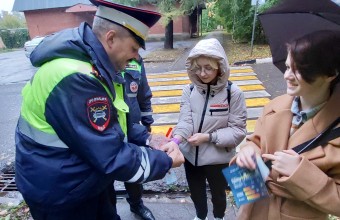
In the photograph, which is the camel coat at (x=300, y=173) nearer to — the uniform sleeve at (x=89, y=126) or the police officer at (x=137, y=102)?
the uniform sleeve at (x=89, y=126)

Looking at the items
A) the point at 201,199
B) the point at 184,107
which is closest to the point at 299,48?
the point at 184,107

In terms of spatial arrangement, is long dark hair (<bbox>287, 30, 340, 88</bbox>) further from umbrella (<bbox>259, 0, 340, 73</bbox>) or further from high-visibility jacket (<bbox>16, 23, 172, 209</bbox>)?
high-visibility jacket (<bbox>16, 23, 172, 209</bbox>)

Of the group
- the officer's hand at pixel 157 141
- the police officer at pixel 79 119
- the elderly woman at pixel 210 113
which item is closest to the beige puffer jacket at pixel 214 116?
the elderly woman at pixel 210 113

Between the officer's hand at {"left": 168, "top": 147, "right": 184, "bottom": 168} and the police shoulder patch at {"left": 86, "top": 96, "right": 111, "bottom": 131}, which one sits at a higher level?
the police shoulder patch at {"left": 86, "top": 96, "right": 111, "bottom": 131}

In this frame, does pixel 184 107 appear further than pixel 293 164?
Yes

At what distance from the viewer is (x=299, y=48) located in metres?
1.31

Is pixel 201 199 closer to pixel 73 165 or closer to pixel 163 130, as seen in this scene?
pixel 73 165

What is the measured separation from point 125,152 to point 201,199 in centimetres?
135

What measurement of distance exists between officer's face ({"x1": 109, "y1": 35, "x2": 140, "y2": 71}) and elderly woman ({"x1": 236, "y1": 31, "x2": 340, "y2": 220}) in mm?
806

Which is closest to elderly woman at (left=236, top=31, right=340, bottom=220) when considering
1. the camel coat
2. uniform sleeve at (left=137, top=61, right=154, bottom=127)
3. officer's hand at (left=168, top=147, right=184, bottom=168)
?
the camel coat

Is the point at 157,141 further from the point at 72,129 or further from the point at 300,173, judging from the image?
→ the point at 300,173

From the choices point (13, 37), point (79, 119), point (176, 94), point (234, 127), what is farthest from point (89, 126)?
point (13, 37)

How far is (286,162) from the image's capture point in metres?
1.32

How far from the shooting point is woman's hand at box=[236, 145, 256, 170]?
4.95 ft
